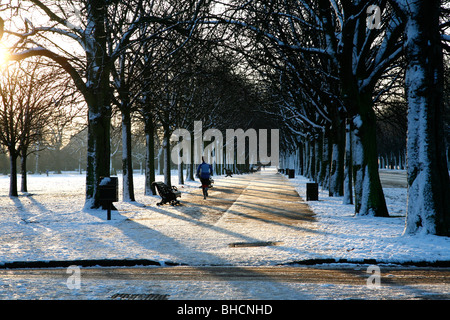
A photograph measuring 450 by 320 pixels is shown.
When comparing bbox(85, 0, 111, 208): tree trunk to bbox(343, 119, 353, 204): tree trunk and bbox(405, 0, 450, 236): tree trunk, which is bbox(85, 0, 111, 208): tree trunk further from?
bbox(405, 0, 450, 236): tree trunk

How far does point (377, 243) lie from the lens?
25.9 ft

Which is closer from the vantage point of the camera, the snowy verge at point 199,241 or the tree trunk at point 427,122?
the snowy verge at point 199,241

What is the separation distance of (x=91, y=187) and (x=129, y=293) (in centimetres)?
1034

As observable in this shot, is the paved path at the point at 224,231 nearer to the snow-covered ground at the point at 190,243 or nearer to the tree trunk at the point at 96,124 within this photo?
the snow-covered ground at the point at 190,243

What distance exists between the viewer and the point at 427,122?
8.18m

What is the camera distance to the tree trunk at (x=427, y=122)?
8.12m

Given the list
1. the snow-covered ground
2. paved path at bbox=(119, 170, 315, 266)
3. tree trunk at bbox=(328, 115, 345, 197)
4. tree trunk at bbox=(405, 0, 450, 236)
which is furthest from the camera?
tree trunk at bbox=(328, 115, 345, 197)

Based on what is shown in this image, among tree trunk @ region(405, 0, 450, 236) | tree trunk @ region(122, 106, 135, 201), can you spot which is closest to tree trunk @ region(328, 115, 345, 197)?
tree trunk @ region(122, 106, 135, 201)

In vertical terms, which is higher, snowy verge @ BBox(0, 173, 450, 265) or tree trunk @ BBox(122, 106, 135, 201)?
tree trunk @ BBox(122, 106, 135, 201)

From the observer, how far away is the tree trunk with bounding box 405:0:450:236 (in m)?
8.12

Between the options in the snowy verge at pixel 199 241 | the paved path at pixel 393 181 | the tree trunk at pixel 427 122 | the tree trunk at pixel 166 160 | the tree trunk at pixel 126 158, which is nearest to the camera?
the snowy verge at pixel 199 241

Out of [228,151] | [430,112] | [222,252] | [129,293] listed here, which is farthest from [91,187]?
[228,151]

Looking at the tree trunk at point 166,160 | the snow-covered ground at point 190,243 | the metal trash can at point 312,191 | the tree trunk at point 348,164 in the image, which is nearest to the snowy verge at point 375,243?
the snow-covered ground at point 190,243
